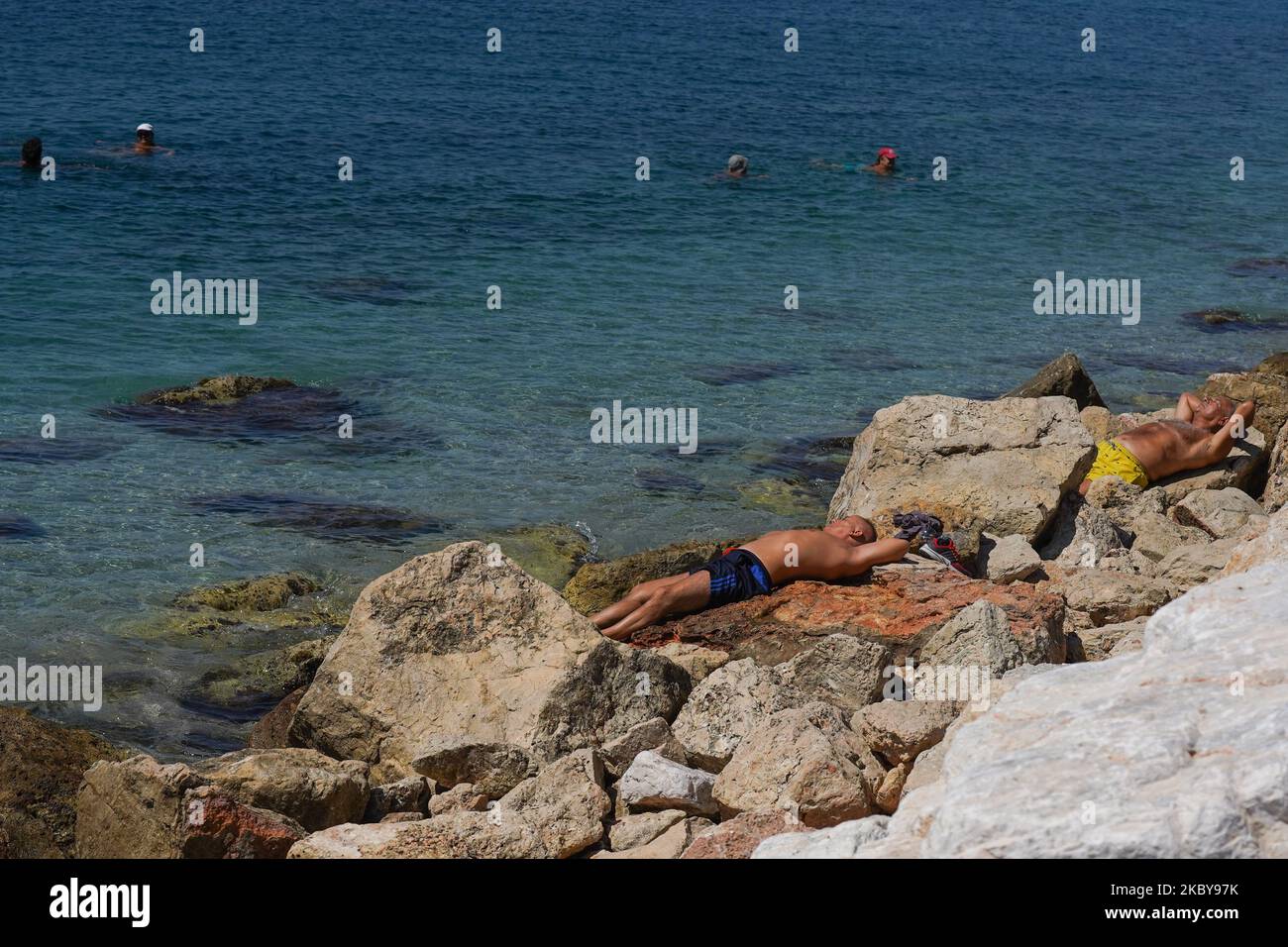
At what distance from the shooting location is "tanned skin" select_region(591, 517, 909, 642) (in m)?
10.5

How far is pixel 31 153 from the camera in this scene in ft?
87.3

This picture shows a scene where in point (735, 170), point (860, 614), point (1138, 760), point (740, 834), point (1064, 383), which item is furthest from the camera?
point (735, 170)

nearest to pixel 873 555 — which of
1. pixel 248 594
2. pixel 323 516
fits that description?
pixel 248 594

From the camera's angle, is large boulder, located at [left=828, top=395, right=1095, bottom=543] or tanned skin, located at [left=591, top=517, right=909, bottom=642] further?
large boulder, located at [left=828, top=395, right=1095, bottom=543]

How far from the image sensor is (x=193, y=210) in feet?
85.8

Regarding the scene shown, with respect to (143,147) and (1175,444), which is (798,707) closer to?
(1175,444)


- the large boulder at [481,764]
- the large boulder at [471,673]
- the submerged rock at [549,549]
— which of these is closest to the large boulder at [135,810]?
the large boulder at [481,764]

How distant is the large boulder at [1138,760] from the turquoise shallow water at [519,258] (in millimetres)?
6789

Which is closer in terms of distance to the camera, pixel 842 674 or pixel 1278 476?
pixel 842 674

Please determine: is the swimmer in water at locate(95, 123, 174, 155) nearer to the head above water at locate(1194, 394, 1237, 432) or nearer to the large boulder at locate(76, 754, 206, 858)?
the head above water at locate(1194, 394, 1237, 432)

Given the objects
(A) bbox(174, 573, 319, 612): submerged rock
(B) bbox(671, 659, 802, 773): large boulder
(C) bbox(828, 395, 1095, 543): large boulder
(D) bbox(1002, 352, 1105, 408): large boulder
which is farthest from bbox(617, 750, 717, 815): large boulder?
(D) bbox(1002, 352, 1105, 408): large boulder

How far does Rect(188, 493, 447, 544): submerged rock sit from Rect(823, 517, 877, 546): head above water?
4.94 meters

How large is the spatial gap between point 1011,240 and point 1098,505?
17619mm

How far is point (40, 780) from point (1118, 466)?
9.97 meters
